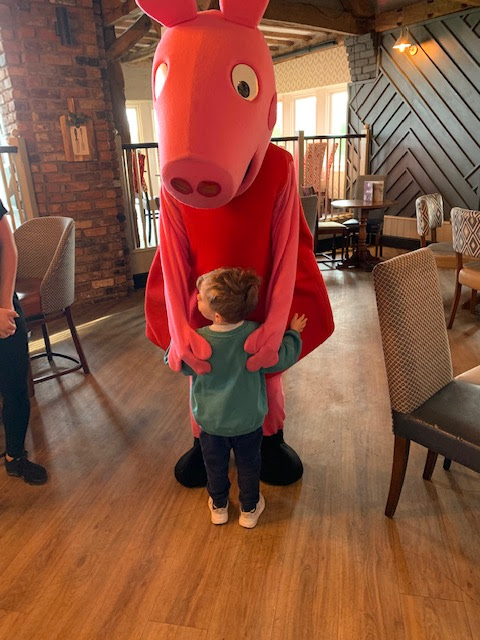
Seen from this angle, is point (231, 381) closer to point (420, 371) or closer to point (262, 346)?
point (262, 346)

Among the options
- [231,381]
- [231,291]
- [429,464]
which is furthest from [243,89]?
[429,464]

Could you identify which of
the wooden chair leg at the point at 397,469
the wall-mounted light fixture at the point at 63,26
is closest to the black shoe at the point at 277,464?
the wooden chair leg at the point at 397,469

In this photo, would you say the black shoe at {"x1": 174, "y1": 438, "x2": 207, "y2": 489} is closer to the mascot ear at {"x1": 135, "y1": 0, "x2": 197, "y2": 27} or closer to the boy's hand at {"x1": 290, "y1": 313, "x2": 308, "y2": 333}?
the boy's hand at {"x1": 290, "y1": 313, "x2": 308, "y2": 333}

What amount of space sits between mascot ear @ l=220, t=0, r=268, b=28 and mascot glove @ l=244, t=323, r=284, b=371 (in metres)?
0.81

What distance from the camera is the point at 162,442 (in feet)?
6.95

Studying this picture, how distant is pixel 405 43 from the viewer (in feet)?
16.5

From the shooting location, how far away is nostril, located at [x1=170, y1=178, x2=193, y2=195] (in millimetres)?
1150

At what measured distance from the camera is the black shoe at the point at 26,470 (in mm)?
1864

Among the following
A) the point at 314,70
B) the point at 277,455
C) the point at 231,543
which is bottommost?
the point at 231,543

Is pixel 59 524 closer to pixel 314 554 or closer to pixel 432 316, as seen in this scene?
pixel 314 554

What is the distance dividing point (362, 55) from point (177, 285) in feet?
19.3

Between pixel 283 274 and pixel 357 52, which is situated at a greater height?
pixel 357 52

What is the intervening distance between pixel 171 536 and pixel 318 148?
17.0 ft

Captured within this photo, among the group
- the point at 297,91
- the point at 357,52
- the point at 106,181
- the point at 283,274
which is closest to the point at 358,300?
the point at 106,181
